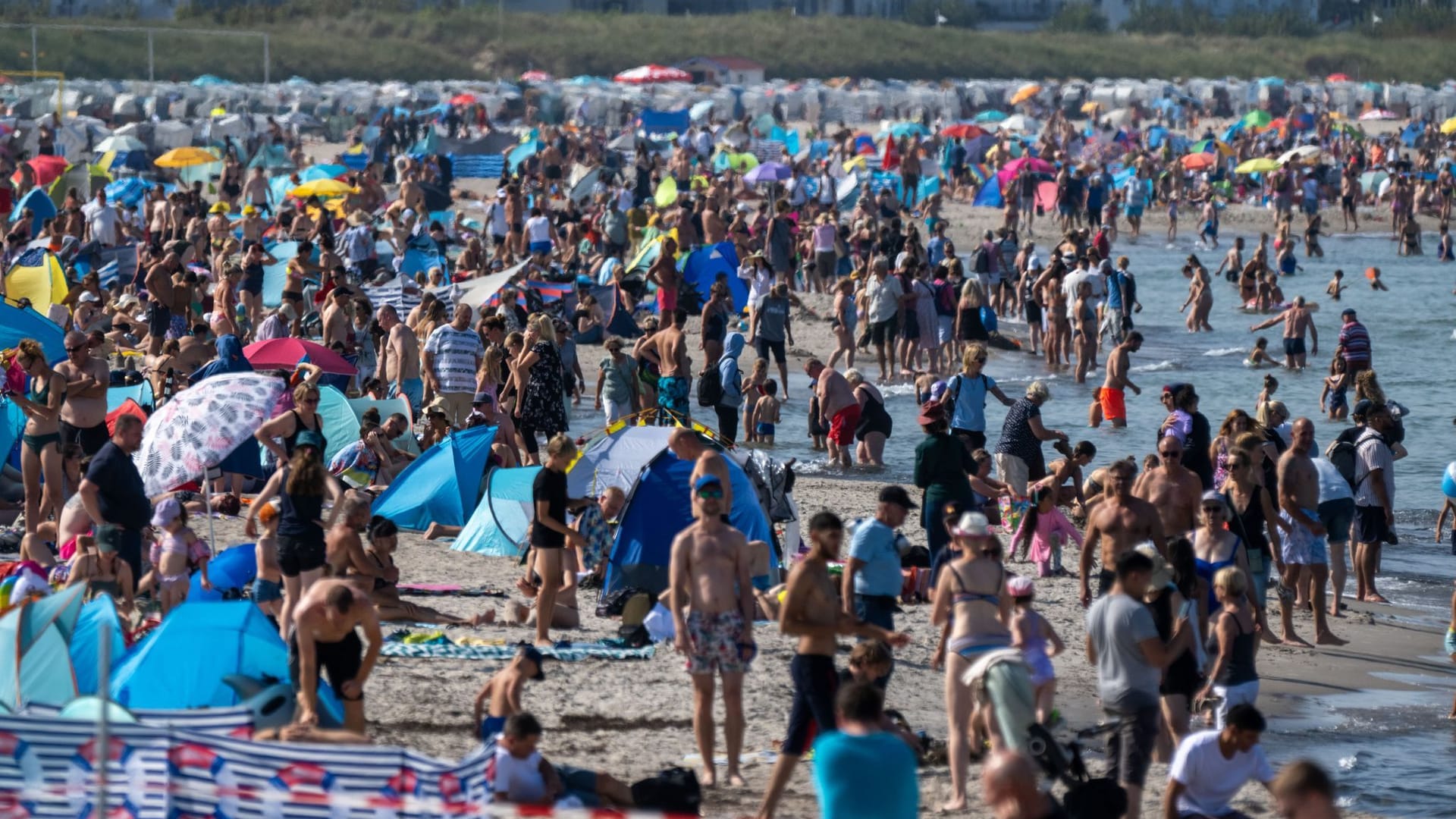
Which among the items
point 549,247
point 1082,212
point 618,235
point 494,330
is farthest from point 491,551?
point 1082,212

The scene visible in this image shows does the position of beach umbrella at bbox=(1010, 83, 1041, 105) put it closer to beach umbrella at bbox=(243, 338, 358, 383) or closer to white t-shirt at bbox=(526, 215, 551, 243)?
white t-shirt at bbox=(526, 215, 551, 243)

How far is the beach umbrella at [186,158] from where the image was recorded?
31.8 meters

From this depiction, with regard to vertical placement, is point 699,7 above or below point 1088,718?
above

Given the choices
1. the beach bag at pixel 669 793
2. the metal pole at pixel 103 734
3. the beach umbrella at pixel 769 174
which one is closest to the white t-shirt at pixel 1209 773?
the beach bag at pixel 669 793

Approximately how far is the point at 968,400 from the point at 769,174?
1832cm

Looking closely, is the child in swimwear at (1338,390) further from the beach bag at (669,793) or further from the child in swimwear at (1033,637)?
the beach bag at (669,793)

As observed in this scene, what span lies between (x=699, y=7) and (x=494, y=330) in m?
77.4

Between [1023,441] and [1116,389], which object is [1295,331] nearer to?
[1116,389]

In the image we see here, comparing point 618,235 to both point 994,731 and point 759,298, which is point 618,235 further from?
point 994,731

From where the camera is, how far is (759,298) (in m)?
18.8

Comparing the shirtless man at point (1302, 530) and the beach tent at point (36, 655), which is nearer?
the beach tent at point (36, 655)

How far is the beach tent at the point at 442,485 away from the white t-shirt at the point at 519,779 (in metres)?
5.91

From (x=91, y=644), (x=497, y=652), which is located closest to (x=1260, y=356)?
(x=497, y=652)

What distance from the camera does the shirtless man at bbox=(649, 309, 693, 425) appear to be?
1450cm
